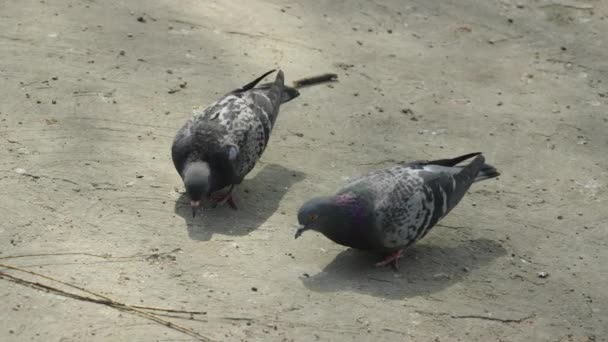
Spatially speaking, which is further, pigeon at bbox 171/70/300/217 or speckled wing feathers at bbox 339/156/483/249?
pigeon at bbox 171/70/300/217

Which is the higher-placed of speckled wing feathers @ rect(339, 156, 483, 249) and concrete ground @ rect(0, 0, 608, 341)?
speckled wing feathers @ rect(339, 156, 483, 249)

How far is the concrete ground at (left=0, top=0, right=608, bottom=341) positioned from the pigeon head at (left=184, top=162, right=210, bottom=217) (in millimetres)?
157

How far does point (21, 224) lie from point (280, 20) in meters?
3.93

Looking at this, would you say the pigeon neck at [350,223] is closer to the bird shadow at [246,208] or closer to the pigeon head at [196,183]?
the bird shadow at [246,208]

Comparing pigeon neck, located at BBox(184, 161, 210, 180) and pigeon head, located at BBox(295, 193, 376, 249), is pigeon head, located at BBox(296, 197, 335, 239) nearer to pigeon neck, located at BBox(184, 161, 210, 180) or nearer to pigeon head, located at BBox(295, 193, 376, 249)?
pigeon head, located at BBox(295, 193, 376, 249)

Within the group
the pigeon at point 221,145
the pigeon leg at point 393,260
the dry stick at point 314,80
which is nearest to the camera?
the pigeon leg at point 393,260

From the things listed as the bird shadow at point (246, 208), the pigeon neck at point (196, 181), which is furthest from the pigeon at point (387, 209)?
the pigeon neck at point (196, 181)

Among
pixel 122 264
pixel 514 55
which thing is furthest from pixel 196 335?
pixel 514 55

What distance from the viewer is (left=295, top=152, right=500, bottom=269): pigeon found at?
5.86m

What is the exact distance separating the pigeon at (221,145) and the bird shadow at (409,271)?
3.27 ft

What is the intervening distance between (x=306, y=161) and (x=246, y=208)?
81 centimetres

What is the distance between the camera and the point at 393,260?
20.0 feet

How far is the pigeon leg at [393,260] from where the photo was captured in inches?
238

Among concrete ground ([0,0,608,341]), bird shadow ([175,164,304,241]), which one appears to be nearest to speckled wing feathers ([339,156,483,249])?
concrete ground ([0,0,608,341])
